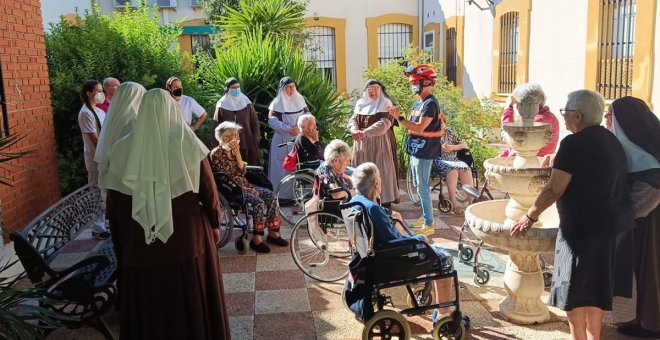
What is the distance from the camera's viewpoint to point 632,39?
28.0 ft

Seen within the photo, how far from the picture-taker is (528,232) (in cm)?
362

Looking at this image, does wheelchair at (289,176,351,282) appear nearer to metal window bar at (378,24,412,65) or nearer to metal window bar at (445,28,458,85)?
metal window bar at (445,28,458,85)

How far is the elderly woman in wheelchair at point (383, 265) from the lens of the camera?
3.45 m

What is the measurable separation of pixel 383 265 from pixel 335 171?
1.52 m

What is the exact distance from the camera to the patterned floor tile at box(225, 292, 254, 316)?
166 inches

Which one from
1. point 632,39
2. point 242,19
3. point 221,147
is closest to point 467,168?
point 221,147

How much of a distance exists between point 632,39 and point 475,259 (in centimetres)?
581

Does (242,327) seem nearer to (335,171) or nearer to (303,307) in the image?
(303,307)

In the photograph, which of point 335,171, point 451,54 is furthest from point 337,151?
point 451,54

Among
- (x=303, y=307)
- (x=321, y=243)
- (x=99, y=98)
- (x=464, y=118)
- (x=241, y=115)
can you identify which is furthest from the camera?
(x=464, y=118)

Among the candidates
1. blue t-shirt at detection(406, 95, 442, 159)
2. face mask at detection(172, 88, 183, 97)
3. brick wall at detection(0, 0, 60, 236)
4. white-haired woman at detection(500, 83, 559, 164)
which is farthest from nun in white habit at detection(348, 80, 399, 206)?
brick wall at detection(0, 0, 60, 236)

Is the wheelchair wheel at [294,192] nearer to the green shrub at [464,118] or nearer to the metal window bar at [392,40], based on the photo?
the green shrub at [464,118]

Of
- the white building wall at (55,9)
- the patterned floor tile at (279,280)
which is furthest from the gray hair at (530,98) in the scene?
the white building wall at (55,9)

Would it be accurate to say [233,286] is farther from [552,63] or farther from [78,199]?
[552,63]
